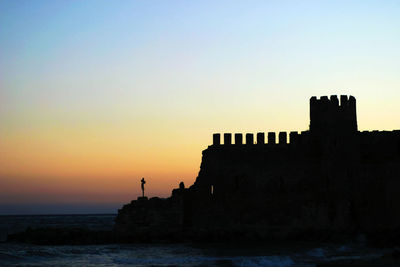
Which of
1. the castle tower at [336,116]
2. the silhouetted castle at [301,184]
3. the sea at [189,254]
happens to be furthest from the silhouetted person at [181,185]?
the castle tower at [336,116]

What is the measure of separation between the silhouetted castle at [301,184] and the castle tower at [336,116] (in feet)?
0.15

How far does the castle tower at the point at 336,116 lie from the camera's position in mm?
31688

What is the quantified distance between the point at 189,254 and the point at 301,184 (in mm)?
6483

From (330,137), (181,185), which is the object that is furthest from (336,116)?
(181,185)

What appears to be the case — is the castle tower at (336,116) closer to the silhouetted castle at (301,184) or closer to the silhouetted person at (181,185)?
the silhouetted castle at (301,184)

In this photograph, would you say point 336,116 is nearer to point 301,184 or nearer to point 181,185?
point 301,184

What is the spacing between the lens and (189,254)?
28859 mm

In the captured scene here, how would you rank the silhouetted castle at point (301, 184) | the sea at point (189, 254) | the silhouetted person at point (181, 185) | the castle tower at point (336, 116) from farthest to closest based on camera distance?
the silhouetted person at point (181, 185)
the castle tower at point (336, 116)
the silhouetted castle at point (301, 184)
the sea at point (189, 254)

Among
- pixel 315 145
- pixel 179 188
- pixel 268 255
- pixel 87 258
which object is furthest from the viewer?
pixel 179 188

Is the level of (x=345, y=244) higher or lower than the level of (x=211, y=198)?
lower

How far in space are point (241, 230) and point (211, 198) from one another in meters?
2.02

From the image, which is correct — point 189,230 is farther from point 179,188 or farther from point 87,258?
point 87,258

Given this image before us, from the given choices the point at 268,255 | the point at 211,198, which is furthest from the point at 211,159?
the point at 268,255

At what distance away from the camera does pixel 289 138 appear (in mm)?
32594
